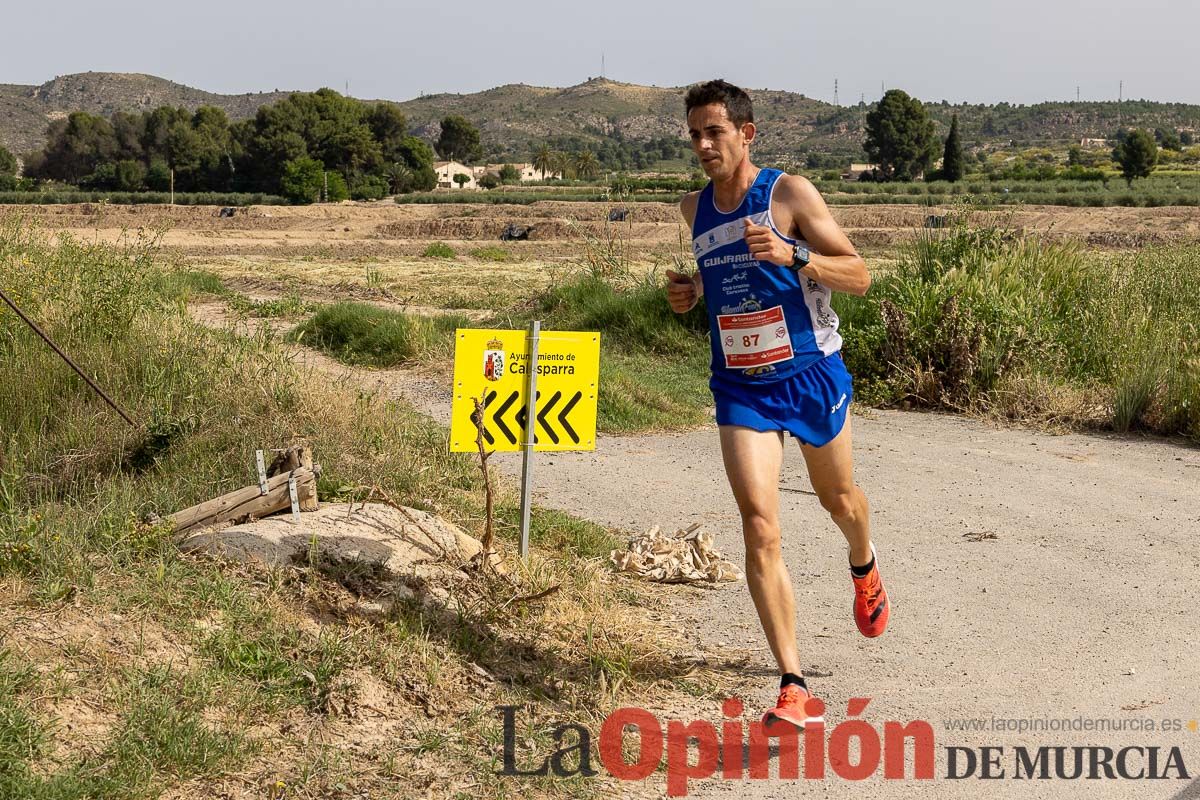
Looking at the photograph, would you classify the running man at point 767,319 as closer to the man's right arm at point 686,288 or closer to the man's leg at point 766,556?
the man's leg at point 766,556

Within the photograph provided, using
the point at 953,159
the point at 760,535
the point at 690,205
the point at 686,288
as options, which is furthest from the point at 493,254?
the point at 953,159

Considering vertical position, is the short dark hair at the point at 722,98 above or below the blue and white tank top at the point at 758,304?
above

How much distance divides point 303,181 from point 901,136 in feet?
157

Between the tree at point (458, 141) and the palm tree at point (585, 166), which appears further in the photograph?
the tree at point (458, 141)

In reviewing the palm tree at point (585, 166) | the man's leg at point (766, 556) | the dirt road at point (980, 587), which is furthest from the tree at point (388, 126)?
the man's leg at point (766, 556)

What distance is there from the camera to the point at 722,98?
4809mm

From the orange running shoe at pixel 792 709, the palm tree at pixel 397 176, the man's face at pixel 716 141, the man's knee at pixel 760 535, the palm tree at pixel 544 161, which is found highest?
the palm tree at pixel 544 161

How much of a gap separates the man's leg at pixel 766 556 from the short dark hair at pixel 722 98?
1.26m

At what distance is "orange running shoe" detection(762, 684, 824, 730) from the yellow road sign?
1.78 meters

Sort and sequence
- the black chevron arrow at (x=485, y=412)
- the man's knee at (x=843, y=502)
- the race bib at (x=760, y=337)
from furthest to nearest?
1. the black chevron arrow at (x=485, y=412)
2. the man's knee at (x=843, y=502)
3. the race bib at (x=760, y=337)

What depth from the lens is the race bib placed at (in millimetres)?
4758

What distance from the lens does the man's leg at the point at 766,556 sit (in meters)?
4.54

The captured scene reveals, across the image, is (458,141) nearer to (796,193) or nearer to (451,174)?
(451,174)

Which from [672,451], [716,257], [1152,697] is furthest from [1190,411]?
[716,257]
